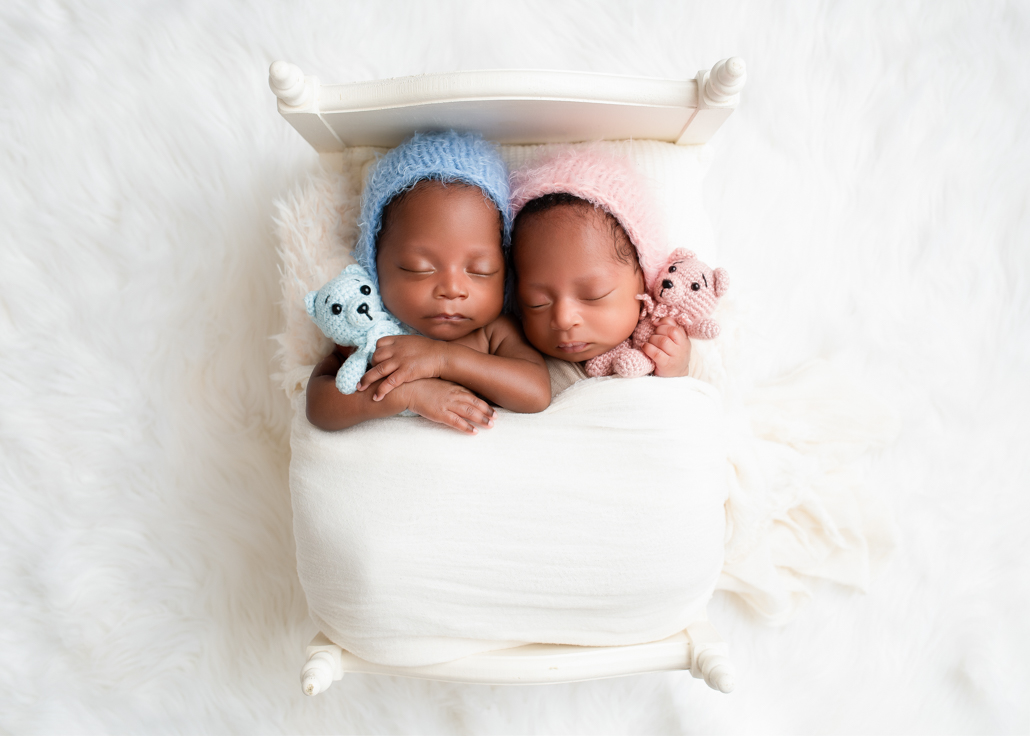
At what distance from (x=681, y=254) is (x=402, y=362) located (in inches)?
23.6

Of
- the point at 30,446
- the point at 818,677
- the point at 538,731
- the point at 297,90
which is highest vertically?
the point at 297,90

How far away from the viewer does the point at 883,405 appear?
153 cm

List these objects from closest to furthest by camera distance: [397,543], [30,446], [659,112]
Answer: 1. [397,543]
2. [659,112]
3. [30,446]

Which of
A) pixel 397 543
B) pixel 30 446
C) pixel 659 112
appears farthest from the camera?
pixel 30 446

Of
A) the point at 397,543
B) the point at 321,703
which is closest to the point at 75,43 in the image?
the point at 397,543

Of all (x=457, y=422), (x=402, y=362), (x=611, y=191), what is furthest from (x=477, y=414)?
(x=611, y=191)

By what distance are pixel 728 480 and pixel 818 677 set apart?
72cm

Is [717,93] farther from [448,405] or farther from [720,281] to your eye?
[448,405]

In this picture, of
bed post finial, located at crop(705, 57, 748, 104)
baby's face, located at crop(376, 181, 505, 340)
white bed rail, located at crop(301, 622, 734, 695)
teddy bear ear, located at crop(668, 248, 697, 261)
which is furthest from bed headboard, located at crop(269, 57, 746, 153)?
white bed rail, located at crop(301, 622, 734, 695)

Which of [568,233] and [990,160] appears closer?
[568,233]

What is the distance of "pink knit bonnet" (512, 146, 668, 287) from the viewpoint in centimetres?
117

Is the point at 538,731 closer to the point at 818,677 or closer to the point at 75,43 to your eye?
the point at 818,677

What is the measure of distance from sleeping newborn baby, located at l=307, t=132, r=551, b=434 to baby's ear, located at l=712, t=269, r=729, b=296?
39cm

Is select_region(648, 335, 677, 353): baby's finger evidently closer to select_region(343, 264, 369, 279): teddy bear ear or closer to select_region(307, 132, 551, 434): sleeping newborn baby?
select_region(307, 132, 551, 434): sleeping newborn baby
